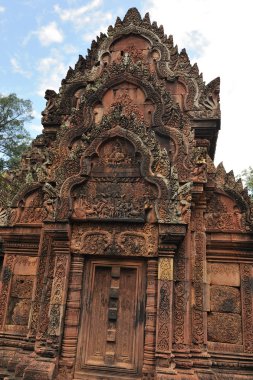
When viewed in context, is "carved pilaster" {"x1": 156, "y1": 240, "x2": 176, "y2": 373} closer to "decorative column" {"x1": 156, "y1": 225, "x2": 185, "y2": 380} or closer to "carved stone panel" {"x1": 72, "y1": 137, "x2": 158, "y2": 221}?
"decorative column" {"x1": 156, "y1": 225, "x2": 185, "y2": 380}

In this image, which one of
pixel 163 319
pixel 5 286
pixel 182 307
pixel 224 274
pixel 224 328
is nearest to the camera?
pixel 163 319

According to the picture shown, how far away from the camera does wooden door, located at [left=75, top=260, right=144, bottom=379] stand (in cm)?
623

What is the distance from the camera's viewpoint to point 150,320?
6.13 metres

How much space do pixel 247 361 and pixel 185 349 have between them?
1454 millimetres

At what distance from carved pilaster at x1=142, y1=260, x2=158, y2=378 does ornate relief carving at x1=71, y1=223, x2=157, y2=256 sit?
322mm

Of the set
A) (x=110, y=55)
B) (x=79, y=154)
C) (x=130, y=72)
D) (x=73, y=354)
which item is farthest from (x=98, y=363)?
(x=110, y=55)

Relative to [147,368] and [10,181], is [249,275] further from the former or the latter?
[10,181]

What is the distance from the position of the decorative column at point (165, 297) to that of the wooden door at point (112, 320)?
47cm

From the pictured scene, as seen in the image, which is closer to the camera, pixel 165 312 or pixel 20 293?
pixel 165 312

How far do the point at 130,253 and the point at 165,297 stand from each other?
39.7 inches

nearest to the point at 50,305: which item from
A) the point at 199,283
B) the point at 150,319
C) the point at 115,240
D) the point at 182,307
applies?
the point at 115,240

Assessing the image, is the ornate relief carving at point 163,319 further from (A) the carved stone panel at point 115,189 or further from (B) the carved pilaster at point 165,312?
(A) the carved stone panel at point 115,189

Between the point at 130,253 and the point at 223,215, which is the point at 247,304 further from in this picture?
the point at 130,253

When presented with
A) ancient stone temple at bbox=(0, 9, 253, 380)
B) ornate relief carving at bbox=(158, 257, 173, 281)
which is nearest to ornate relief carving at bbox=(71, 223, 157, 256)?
ancient stone temple at bbox=(0, 9, 253, 380)
